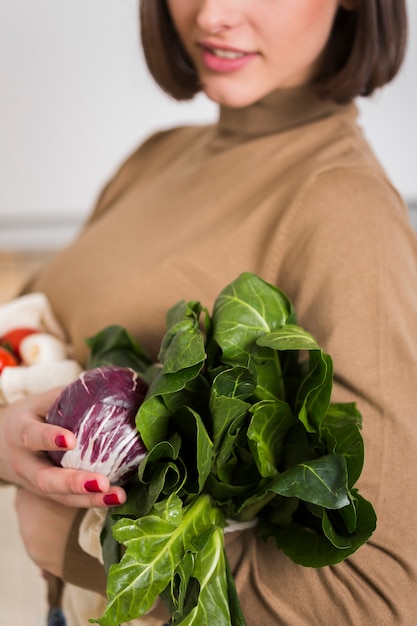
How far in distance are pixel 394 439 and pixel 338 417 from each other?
3.7 inches

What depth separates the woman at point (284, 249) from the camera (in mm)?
914

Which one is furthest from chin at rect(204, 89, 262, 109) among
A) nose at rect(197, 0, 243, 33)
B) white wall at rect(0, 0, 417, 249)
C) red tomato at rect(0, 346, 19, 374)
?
white wall at rect(0, 0, 417, 249)

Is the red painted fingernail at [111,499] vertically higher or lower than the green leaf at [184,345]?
lower

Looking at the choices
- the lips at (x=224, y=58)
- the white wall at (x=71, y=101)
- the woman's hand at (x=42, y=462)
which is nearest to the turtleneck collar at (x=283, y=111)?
the lips at (x=224, y=58)

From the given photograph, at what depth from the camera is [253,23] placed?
1.09m

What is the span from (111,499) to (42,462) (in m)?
0.12

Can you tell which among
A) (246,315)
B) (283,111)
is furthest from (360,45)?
(246,315)

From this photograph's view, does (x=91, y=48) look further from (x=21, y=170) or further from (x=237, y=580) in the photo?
(x=237, y=580)

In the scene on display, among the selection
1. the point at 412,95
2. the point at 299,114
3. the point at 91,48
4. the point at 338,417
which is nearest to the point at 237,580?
the point at 338,417

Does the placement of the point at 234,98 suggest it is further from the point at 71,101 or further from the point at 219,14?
the point at 71,101

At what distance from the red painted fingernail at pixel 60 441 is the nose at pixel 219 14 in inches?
24.2

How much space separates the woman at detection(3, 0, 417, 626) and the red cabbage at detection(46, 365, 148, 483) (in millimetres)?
25

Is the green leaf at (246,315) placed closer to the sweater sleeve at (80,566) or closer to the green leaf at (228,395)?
the green leaf at (228,395)

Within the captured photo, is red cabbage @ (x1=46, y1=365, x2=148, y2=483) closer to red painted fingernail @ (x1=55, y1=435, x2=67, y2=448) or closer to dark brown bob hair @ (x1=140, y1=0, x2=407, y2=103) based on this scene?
red painted fingernail @ (x1=55, y1=435, x2=67, y2=448)
